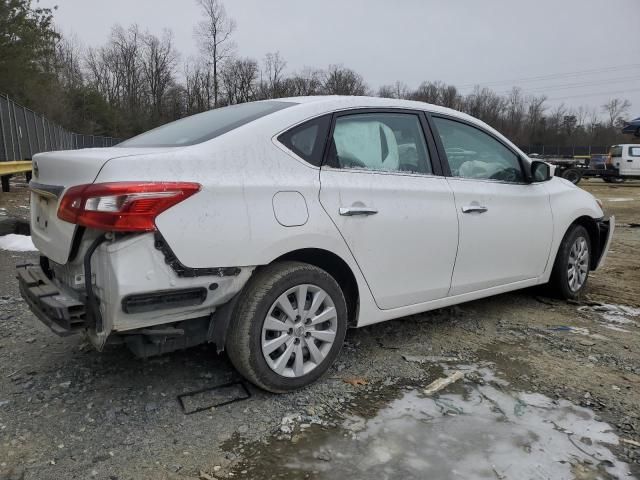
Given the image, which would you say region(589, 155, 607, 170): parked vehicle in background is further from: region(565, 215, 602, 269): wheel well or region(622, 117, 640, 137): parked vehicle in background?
region(565, 215, 602, 269): wheel well

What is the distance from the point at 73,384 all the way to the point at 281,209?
1.65 m

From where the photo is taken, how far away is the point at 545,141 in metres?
76.7

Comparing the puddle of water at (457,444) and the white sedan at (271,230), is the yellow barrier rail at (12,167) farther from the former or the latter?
the puddle of water at (457,444)

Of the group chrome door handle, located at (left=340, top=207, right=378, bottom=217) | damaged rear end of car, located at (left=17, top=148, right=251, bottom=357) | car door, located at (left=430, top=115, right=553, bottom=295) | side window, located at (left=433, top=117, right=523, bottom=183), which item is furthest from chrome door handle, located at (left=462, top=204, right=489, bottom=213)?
damaged rear end of car, located at (left=17, top=148, right=251, bottom=357)

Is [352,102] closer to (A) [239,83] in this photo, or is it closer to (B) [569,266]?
(B) [569,266]

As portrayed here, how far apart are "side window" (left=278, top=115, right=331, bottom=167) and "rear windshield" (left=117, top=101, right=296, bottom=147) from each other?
8.6 inches

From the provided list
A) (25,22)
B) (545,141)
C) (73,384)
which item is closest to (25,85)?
(25,22)

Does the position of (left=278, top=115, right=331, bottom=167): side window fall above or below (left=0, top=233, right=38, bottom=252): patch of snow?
above

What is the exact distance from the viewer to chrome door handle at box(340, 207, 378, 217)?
3.06 metres

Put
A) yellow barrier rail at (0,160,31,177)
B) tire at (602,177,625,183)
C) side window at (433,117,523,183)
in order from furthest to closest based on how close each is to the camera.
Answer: tire at (602,177,625,183), yellow barrier rail at (0,160,31,177), side window at (433,117,523,183)

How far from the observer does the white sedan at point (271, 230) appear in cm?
249

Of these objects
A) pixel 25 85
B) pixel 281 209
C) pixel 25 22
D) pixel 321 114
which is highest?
pixel 25 22

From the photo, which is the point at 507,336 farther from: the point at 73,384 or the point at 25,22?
the point at 25,22

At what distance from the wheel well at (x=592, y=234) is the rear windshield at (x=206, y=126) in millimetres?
3273
